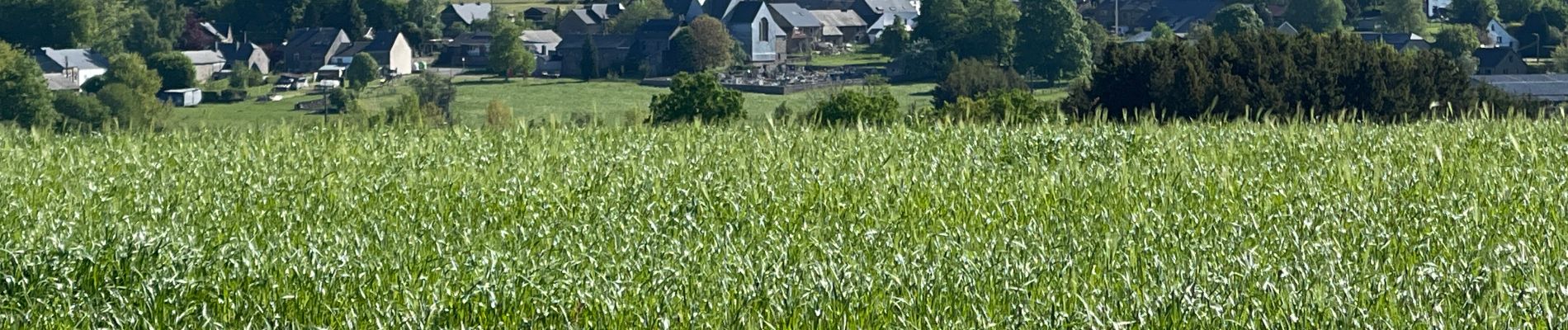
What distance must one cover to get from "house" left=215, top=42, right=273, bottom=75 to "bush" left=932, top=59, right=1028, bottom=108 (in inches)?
1637

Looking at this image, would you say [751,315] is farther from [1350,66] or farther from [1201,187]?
[1350,66]

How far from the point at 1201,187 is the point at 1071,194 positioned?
625 millimetres

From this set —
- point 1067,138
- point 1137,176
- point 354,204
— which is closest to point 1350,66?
point 1067,138

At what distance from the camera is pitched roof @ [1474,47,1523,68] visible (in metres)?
74.0

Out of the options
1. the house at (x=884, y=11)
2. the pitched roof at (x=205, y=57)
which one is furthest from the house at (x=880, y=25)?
the pitched roof at (x=205, y=57)

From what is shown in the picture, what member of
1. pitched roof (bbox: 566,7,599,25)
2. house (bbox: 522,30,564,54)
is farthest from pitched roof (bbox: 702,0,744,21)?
house (bbox: 522,30,564,54)

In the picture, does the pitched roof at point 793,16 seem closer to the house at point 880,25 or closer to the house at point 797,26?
the house at point 797,26

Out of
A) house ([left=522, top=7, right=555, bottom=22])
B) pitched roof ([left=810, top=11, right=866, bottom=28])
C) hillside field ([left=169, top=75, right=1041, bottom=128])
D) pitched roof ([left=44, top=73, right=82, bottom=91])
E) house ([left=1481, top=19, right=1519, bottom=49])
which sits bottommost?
hillside field ([left=169, top=75, right=1041, bottom=128])

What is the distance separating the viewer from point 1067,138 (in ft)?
34.9

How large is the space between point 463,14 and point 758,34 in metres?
26.6

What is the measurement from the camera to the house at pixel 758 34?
3937 inches

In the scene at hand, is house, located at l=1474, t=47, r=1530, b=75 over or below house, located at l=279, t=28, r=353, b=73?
below

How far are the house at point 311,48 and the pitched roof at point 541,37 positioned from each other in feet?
32.5

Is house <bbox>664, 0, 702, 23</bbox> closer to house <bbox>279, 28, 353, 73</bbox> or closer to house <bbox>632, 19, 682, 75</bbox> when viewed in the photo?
house <bbox>632, 19, 682, 75</bbox>
